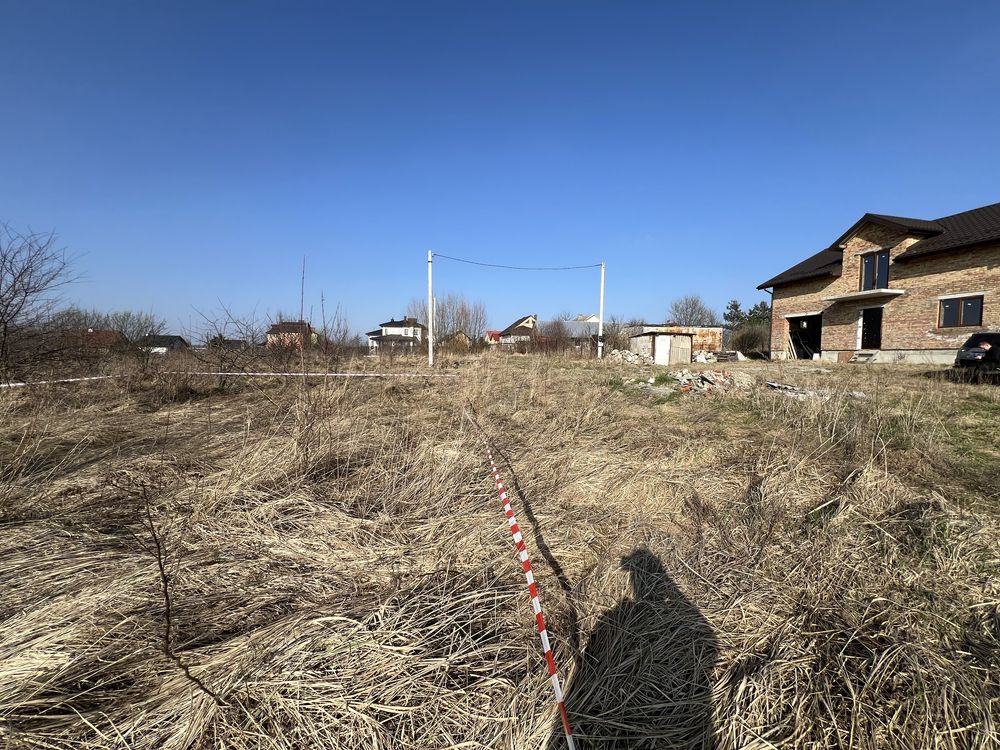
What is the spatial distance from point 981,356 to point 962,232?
12451 millimetres

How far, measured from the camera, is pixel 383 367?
14312 millimetres

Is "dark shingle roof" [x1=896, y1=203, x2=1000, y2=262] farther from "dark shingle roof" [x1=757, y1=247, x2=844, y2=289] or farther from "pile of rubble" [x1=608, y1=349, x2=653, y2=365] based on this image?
"pile of rubble" [x1=608, y1=349, x2=653, y2=365]

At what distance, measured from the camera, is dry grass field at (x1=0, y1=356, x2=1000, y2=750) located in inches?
67.7

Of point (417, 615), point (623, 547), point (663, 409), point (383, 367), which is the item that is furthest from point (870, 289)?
point (417, 615)

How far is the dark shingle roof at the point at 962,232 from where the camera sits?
1805 centimetres

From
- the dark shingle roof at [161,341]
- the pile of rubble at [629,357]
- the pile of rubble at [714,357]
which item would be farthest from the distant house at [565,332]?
the dark shingle roof at [161,341]

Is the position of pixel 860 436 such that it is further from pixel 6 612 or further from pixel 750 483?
pixel 6 612

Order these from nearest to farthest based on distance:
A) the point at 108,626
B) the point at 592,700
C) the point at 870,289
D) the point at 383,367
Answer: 1. the point at 592,700
2. the point at 108,626
3. the point at 383,367
4. the point at 870,289

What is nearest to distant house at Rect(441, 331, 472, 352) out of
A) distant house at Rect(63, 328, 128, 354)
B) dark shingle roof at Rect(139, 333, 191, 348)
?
dark shingle roof at Rect(139, 333, 191, 348)

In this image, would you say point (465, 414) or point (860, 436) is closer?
point (860, 436)

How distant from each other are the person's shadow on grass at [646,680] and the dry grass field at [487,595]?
0.01 m

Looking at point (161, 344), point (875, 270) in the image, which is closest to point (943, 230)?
point (875, 270)

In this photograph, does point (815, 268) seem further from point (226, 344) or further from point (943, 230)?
point (226, 344)

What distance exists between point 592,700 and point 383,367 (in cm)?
1327
